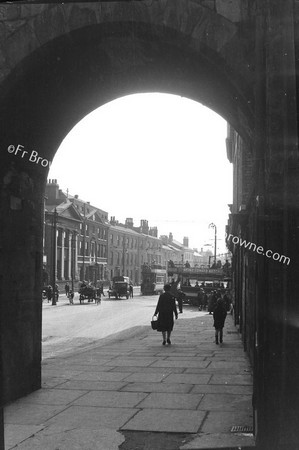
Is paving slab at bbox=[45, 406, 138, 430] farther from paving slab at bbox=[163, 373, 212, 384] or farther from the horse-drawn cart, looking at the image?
the horse-drawn cart

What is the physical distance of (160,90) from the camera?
776 cm

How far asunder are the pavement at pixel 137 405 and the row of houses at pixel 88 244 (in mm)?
28885

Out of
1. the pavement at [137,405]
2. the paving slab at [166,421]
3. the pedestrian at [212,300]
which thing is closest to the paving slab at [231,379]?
the pavement at [137,405]

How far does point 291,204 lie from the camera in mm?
4371

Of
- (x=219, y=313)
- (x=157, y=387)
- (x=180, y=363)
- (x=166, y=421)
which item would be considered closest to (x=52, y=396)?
(x=157, y=387)

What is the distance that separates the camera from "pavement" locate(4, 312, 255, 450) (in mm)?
5523

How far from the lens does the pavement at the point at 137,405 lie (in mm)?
5523

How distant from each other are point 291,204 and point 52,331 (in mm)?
16562

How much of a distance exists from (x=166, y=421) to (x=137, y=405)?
92cm

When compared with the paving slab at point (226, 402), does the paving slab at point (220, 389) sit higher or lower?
lower

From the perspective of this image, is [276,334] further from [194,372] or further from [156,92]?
[194,372]

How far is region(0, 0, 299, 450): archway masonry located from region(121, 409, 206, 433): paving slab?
1374 millimetres

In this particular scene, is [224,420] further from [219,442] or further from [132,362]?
[132,362]

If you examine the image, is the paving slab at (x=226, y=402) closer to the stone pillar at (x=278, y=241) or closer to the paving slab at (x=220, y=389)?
the paving slab at (x=220, y=389)
